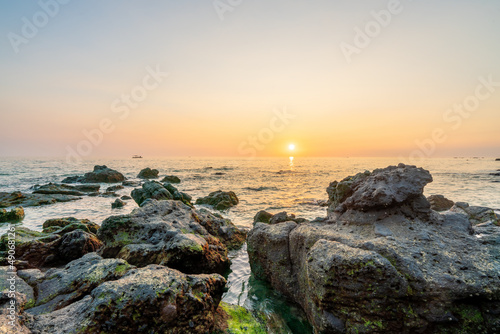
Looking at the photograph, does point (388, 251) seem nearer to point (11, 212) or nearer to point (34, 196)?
point (11, 212)

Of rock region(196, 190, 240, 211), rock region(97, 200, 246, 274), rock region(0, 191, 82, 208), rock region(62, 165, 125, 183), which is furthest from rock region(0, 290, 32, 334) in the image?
rock region(62, 165, 125, 183)

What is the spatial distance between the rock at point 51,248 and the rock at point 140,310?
5171mm

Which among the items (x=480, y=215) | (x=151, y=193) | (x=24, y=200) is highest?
(x=480, y=215)

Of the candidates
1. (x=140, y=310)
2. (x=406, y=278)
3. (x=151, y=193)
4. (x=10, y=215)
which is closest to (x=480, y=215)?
(x=406, y=278)

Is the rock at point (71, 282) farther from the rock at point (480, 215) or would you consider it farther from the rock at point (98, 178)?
the rock at point (98, 178)

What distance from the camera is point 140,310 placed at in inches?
157

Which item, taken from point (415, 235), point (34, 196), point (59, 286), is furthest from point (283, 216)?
point (34, 196)

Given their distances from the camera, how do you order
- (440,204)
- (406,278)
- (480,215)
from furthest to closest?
(440,204) < (480,215) < (406,278)

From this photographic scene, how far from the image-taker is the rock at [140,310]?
3815mm

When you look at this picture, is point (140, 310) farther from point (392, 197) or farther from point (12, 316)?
point (392, 197)

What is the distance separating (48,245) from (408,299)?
11081 mm

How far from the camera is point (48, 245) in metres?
8.48

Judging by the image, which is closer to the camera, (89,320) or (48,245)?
(89,320)

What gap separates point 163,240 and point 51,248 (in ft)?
13.7
